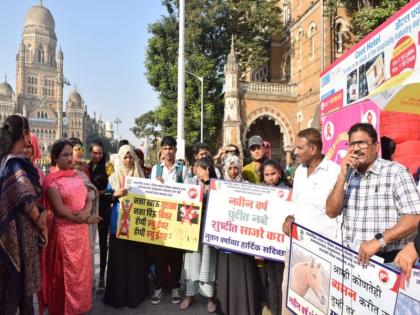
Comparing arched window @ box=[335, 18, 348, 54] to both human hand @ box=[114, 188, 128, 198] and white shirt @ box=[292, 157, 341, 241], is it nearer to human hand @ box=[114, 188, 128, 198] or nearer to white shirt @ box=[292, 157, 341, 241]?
human hand @ box=[114, 188, 128, 198]

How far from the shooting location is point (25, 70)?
117875mm

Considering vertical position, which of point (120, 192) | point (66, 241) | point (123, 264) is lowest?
point (123, 264)

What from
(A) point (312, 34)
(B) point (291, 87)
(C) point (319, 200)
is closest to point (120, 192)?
(C) point (319, 200)

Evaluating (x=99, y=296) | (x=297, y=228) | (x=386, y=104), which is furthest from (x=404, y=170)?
(x=99, y=296)

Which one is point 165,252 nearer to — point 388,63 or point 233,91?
point 388,63

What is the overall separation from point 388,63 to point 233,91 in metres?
20.9

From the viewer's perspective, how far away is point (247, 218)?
171 inches

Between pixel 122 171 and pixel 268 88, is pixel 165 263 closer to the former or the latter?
pixel 122 171

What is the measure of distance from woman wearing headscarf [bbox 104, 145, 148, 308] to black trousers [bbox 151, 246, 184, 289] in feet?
0.52

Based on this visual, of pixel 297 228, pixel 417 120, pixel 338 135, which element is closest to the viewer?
pixel 297 228

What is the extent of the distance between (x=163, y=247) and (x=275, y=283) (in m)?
1.57

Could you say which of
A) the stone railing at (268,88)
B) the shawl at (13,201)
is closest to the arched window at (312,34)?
the stone railing at (268,88)

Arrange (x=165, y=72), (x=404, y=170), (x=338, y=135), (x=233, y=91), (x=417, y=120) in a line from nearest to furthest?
(x=404, y=170), (x=417, y=120), (x=338, y=135), (x=233, y=91), (x=165, y=72)

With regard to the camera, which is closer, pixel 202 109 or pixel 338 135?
pixel 338 135
